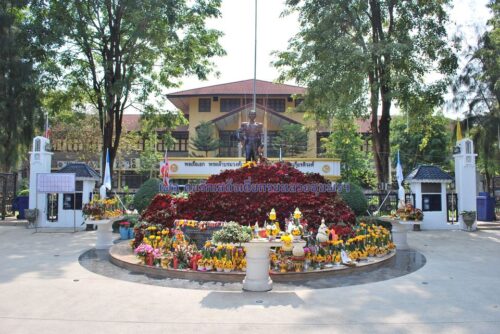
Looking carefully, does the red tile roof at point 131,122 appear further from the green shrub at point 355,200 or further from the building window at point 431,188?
the building window at point 431,188

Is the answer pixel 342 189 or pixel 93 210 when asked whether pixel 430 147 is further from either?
pixel 93 210

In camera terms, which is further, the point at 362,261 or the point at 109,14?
the point at 109,14

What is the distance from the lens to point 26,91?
75.1 feet

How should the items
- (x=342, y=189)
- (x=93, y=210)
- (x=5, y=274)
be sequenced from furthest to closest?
1. (x=342, y=189)
2. (x=93, y=210)
3. (x=5, y=274)

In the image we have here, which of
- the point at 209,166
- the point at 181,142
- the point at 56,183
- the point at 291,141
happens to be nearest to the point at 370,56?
the point at 209,166

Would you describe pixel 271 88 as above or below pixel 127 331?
above

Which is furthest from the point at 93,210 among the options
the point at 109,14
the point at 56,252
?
the point at 109,14

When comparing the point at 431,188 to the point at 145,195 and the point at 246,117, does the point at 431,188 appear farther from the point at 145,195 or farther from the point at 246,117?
the point at 246,117

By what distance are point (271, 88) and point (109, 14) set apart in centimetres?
2211

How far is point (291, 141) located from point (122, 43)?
16.4 metres

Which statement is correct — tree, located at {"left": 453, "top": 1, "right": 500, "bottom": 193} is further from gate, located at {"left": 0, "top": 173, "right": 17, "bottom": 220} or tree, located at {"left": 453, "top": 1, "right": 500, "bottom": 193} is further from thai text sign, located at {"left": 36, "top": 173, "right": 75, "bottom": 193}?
gate, located at {"left": 0, "top": 173, "right": 17, "bottom": 220}

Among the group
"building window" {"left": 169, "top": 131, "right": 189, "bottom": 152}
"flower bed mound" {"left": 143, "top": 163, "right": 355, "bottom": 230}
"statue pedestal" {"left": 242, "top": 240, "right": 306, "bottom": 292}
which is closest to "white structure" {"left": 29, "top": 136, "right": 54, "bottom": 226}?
"flower bed mound" {"left": 143, "top": 163, "right": 355, "bottom": 230}

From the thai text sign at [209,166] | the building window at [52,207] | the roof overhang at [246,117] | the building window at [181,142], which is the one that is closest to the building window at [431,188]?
the thai text sign at [209,166]

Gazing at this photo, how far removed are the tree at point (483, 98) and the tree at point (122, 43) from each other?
13.9m
